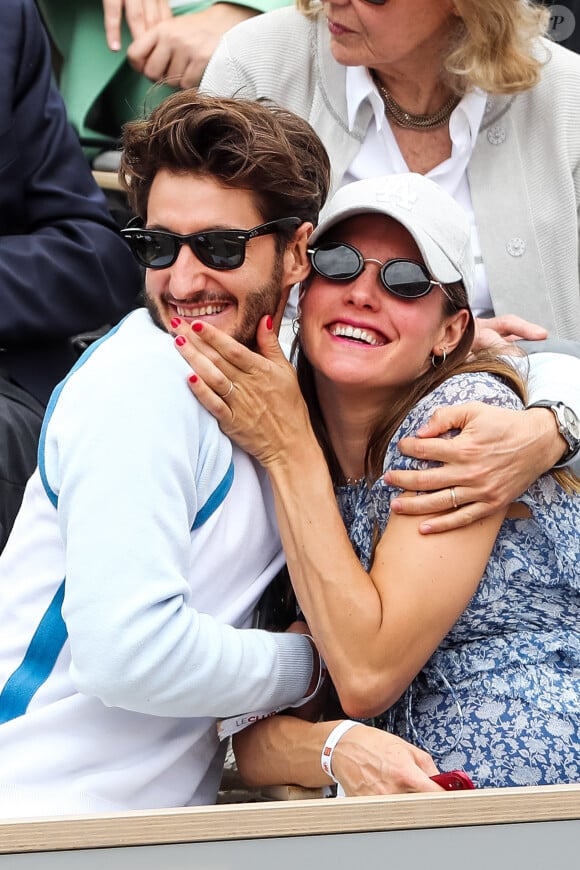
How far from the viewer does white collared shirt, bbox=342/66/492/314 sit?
2623mm

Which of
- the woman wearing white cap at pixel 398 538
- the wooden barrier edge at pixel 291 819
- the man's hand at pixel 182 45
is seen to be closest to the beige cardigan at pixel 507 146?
the man's hand at pixel 182 45

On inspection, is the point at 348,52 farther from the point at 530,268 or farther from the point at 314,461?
the point at 314,461

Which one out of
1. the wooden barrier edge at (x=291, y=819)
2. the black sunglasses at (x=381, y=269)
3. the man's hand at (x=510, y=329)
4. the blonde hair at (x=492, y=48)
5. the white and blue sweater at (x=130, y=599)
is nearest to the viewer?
the wooden barrier edge at (x=291, y=819)

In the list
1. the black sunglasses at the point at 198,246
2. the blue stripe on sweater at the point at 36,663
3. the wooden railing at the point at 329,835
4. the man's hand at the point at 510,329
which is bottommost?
the blue stripe on sweater at the point at 36,663

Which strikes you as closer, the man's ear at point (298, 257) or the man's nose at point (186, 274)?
the man's nose at point (186, 274)

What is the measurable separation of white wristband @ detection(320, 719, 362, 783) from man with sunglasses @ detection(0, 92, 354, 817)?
88 millimetres

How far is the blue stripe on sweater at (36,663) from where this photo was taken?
1.64 meters

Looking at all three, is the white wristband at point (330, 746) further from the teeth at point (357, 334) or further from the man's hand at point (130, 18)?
the man's hand at point (130, 18)

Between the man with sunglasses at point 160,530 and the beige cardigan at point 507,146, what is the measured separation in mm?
802

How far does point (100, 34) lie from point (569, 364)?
5.25ft

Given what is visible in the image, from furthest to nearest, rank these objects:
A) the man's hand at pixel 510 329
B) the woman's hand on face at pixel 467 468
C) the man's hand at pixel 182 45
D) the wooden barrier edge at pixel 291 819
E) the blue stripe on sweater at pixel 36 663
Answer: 1. the man's hand at pixel 182 45
2. the man's hand at pixel 510 329
3. the woman's hand on face at pixel 467 468
4. the blue stripe on sweater at pixel 36 663
5. the wooden barrier edge at pixel 291 819

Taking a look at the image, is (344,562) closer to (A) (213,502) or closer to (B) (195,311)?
(A) (213,502)

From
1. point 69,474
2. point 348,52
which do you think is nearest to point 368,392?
point 69,474

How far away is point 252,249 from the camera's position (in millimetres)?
1805
